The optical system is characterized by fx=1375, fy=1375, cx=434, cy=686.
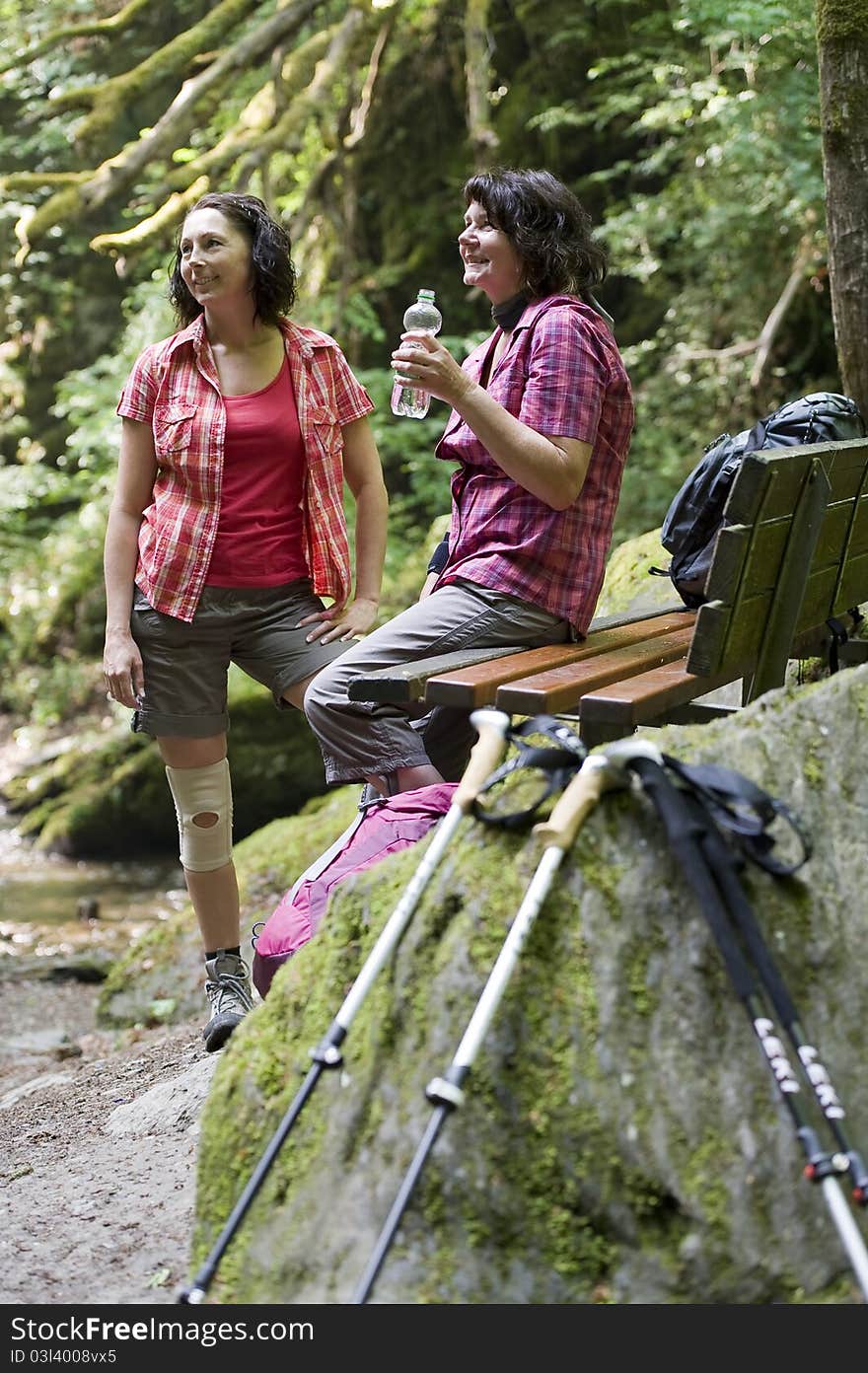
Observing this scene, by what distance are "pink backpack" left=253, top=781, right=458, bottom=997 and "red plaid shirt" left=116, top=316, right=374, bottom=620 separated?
0.82 m

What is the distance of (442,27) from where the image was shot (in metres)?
12.2

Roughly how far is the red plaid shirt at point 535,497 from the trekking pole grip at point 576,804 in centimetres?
107

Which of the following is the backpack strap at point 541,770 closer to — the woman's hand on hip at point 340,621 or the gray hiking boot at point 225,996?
the woman's hand on hip at point 340,621

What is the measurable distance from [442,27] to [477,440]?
10.0 m

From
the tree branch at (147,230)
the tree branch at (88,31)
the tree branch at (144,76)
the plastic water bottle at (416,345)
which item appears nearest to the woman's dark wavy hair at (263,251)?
the plastic water bottle at (416,345)

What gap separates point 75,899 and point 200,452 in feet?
19.6

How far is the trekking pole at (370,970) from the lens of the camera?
2281mm

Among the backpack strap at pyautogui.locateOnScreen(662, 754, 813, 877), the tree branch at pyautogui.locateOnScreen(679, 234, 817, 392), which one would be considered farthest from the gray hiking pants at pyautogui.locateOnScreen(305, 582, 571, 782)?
the tree branch at pyautogui.locateOnScreen(679, 234, 817, 392)

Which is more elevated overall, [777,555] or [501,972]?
[777,555]

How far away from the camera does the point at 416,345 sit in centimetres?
321

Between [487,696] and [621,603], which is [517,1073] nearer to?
[487,696]

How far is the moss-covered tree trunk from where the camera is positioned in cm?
453

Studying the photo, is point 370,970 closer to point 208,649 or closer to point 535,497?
point 535,497

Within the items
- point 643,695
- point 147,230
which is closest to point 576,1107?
point 643,695
